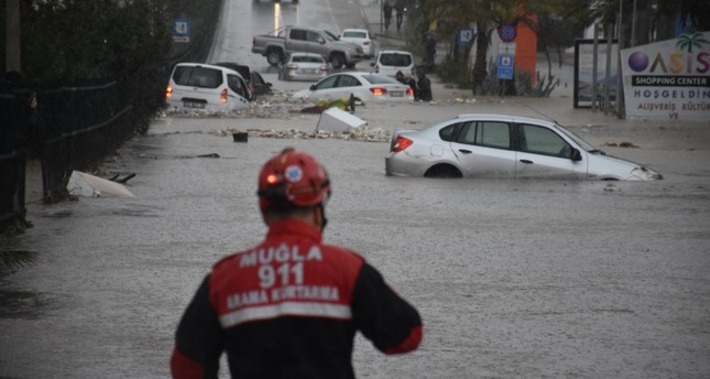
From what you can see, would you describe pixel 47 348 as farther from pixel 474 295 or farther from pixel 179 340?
pixel 179 340

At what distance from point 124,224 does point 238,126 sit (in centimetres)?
2108

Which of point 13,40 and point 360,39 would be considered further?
point 360,39

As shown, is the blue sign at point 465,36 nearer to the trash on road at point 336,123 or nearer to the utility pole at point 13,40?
the trash on road at point 336,123

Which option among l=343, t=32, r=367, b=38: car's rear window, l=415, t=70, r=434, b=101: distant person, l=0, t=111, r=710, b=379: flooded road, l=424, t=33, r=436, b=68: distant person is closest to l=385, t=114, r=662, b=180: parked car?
l=0, t=111, r=710, b=379: flooded road

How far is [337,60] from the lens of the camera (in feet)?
238

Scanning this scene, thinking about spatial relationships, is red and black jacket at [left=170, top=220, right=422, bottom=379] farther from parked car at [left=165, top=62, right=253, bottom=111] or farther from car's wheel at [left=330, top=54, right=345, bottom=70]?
car's wheel at [left=330, top=54, right=345, bottom=70]

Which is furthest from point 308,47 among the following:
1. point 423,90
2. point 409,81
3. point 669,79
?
point 669,79

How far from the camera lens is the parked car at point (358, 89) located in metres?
48.5

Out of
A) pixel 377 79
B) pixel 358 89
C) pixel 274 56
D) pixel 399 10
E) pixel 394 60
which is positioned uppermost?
pixel 399 10

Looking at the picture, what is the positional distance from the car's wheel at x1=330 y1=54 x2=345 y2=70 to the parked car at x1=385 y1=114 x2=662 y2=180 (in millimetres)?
48904

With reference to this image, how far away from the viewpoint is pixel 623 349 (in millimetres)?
9727

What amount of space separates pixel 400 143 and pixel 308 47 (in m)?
48.8

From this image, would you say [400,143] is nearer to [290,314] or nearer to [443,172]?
[443,172]

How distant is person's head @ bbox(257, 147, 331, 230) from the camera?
4.34 m
